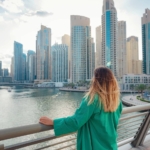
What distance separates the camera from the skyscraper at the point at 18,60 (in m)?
117

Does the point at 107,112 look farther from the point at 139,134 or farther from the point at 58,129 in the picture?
the point at 139,134

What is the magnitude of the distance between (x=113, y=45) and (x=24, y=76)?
249 feet

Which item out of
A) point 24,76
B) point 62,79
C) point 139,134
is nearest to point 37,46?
point 24,76

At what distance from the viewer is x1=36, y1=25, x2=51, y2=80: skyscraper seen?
99.3 meters

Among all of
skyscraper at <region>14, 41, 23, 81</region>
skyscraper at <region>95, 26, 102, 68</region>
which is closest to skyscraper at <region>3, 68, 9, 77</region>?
skyscraper at <region>14, 41, 23, 81</region>

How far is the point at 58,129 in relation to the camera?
1.04m

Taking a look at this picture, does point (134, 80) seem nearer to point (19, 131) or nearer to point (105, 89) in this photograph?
point (105, 89)

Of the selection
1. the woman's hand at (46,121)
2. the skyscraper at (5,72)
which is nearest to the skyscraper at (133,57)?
the woman's hand at (46,121)

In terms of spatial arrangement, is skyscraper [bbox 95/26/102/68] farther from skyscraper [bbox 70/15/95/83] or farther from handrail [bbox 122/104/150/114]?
handrail [bbox 122/104/150/114]

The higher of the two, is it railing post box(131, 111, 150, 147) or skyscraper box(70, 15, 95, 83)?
skyscraper box(70, 15, 95, 83)

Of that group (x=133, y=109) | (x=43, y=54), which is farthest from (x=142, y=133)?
(x=43, y=54)

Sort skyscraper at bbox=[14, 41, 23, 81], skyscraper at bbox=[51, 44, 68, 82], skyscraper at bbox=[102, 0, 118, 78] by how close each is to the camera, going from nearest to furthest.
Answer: skyscraper at bbox=[102, 0, 118, 78] → skyscraper at bbox=[51, 44, 68, 82] → skyscraper at bbox=[14, 41, 23, 81]

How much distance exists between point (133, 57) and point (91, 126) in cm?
9276

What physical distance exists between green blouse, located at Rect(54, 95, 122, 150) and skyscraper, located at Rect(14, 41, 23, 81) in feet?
395
